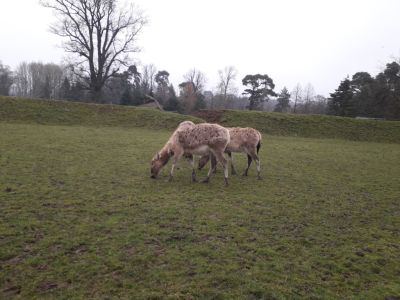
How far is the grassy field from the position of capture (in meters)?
3.98

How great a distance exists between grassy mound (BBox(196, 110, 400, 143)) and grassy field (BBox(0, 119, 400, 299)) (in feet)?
53.5

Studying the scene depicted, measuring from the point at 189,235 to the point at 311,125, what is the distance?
25.0 metres

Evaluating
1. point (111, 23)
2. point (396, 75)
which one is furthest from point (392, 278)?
point (396, 75)

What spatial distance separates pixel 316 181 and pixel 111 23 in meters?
32.7

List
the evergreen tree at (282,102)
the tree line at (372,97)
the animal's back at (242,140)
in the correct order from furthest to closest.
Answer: the evergreen tree at (282,102) < the tree line at (372,97) < the animal's back at (242,140)

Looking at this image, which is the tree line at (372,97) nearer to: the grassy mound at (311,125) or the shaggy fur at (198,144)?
the grassy mound at (311,125)

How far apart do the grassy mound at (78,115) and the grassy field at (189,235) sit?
13.7 meters

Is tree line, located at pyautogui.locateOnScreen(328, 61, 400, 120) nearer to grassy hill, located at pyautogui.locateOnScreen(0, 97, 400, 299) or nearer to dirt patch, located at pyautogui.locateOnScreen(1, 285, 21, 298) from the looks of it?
grassy hill, located at pyautogui.locateOnScreen(0, 97, 400, 299)

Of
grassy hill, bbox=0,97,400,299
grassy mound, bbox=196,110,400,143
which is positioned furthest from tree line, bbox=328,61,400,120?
grassy hill, bbox=0,97,400,299

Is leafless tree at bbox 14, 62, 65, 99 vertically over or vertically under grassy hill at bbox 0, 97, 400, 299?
over

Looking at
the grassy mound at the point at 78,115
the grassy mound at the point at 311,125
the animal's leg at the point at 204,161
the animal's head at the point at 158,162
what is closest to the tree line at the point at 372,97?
the grassy mound at the point at 311,125

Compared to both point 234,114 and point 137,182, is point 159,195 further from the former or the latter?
point 234,114

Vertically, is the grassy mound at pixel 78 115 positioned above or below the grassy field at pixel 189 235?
above

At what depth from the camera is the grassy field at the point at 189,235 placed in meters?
3.98
